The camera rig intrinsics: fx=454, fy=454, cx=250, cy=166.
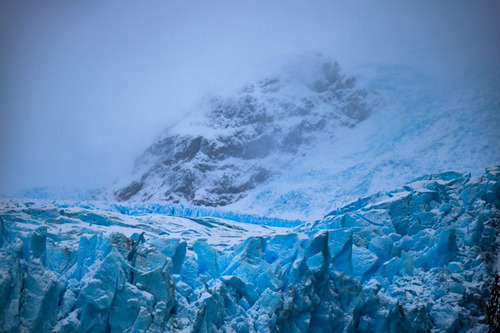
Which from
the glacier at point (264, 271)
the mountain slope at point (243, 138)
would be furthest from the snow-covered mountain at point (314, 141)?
the glacier at point (264, 271)

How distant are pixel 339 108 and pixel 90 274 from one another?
40.8 metres

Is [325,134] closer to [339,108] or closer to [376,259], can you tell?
[339,108]

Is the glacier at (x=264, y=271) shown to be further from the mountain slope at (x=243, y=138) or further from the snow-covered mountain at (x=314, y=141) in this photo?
the mountain slope at (x=243, y=138)

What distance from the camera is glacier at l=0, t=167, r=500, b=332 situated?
27.0 ft

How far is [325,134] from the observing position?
42688mm

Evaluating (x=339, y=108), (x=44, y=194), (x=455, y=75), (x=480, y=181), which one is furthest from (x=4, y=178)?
(x=455, y=75)

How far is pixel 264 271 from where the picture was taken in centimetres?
1060

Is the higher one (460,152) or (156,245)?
(156,245)

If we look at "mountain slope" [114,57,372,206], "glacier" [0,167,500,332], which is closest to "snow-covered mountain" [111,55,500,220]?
"mountain slope" [114,57,372,206]

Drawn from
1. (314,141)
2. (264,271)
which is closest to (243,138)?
(314,141)

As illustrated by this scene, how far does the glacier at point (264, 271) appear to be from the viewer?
8.23m

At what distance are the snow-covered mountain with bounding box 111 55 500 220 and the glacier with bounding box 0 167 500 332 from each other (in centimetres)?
1177

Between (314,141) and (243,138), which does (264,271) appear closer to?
(314,141)

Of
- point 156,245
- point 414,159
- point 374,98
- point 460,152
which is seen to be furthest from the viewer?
point 374,98
